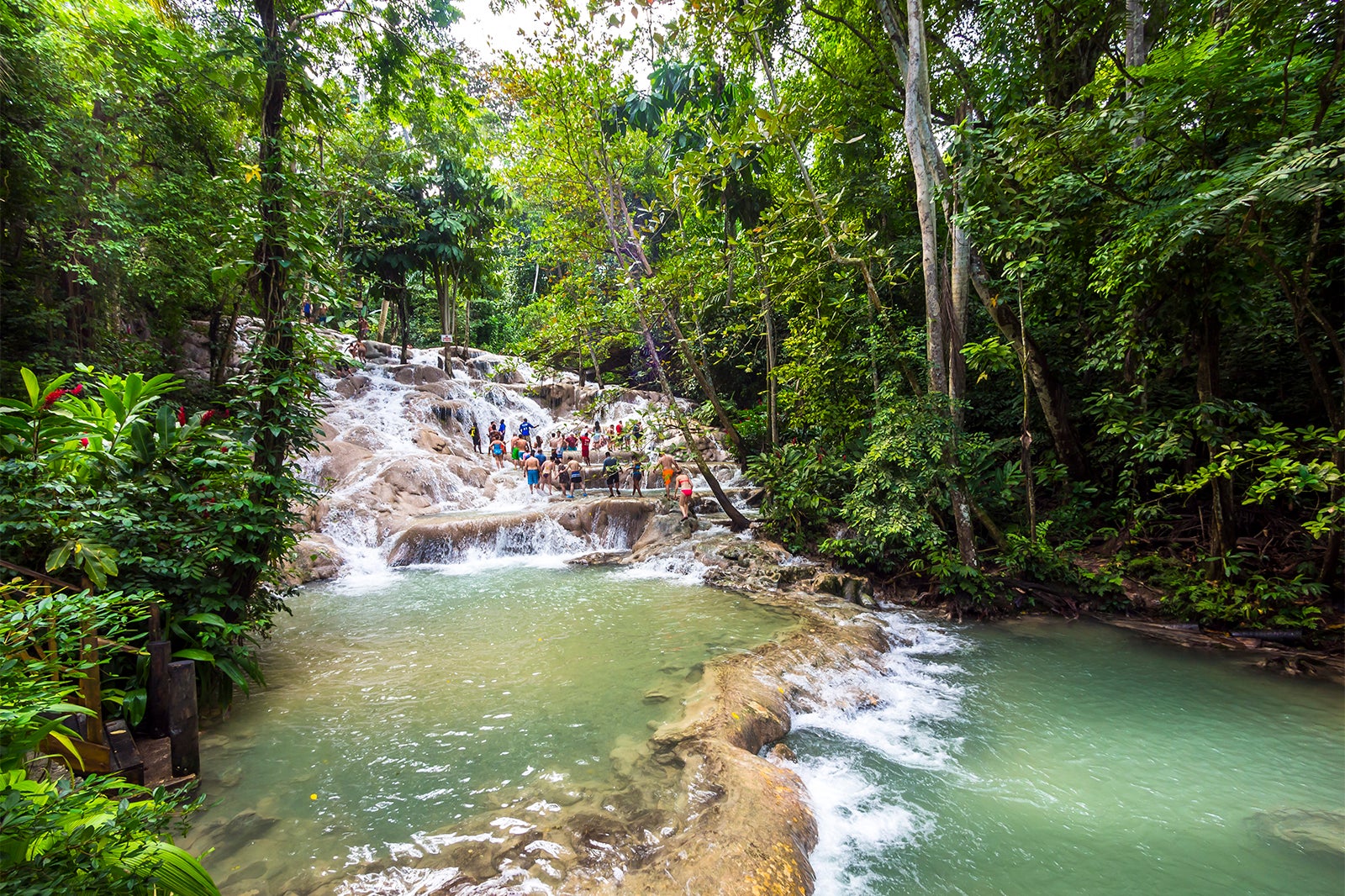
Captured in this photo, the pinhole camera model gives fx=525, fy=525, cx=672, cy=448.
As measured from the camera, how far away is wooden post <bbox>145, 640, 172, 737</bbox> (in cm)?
347

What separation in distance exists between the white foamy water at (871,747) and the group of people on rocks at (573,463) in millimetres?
5897

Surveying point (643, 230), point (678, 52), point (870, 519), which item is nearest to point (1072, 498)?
point (870, 519)

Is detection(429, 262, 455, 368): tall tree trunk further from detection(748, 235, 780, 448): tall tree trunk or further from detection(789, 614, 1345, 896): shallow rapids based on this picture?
detection(789, 614, 1345, 896): shallow rapids

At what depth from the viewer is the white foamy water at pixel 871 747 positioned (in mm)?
3338

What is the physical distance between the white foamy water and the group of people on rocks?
590 centimetres

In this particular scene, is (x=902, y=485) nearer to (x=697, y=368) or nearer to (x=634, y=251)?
(x=697, y=368)

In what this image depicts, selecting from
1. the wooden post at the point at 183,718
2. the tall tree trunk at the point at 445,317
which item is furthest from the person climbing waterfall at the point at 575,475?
the wooden post at the point at 183,718

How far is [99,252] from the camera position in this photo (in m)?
9.10

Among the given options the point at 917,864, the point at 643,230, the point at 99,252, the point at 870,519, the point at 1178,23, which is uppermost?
the point at 1178,23

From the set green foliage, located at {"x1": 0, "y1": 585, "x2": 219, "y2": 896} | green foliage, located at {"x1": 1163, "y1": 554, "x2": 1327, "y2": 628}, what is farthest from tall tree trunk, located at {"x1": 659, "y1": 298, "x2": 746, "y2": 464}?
green foliage, located at {"x1": 0, "y1": 585, "x2": 219, "y2": 896}

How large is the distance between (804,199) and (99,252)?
12234 millimetres

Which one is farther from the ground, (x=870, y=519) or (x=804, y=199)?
(x=804, y=199)

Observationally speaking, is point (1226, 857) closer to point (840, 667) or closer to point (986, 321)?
point (840, 667)

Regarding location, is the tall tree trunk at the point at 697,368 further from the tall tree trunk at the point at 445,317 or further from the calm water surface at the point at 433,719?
the tall tree trunk at the point at 445,317
